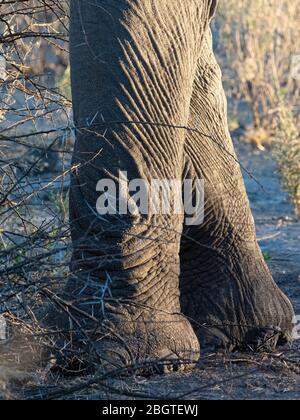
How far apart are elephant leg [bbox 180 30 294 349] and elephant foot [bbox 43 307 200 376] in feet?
1.21

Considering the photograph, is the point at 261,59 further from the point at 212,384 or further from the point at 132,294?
the point at 212,384

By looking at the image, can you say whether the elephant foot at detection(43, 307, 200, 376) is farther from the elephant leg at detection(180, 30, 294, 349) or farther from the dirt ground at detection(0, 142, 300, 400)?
the elephant leg at detection(180, 30, 294, 349)

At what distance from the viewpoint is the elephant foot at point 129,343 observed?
3.12m

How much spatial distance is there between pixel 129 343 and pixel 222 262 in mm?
701

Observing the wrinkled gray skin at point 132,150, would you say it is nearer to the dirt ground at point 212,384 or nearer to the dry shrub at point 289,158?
the dirt ground at point 212,384

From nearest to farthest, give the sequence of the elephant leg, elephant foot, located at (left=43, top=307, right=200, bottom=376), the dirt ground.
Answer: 1. the dirt ground
2. elephant foot, located at (left=43, top=307, right=200, bottom=376)
3. the elephant leg

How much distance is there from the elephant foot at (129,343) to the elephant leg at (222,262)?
1.21 ft

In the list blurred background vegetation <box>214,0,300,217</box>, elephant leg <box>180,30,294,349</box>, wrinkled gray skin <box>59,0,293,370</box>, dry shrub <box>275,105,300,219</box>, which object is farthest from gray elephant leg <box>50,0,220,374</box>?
blurred background vegetation <box>214,0,300,217</box>

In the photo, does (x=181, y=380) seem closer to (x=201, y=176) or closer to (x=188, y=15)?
(x=201, y=176)

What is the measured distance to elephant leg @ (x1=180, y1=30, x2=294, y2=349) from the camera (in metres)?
3.79

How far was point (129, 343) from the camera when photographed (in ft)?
10.7

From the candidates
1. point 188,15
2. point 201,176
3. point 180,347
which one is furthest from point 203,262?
point 188,15

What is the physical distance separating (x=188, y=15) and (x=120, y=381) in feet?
3.59

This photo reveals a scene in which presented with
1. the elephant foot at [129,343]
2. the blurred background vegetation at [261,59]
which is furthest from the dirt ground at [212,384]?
the blurred background vegetation at [261,59]
